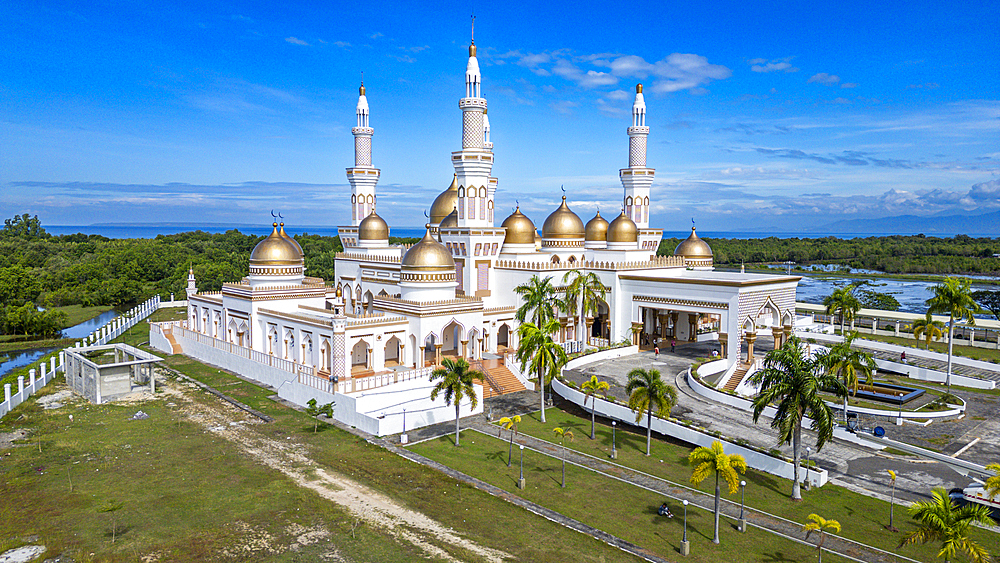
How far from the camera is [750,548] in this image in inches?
563

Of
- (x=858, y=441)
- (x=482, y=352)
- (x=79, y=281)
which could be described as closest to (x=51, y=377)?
(x=482, y=352)

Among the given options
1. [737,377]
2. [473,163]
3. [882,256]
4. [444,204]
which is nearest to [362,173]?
[444,204]

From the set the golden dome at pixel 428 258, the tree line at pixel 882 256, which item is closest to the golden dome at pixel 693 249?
the golden dome at pixel 428 258

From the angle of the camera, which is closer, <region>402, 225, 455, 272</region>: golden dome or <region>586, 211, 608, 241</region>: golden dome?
<region>402, 225, 455, 272</region>: golden dome

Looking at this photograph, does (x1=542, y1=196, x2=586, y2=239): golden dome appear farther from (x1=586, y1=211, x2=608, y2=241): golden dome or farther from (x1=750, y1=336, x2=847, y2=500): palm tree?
(x1=750, y1=336, x2=847, y2=500): palm tree

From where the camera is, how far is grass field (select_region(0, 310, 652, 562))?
14.0 metres

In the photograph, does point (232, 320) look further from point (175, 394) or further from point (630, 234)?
point (630, 234)

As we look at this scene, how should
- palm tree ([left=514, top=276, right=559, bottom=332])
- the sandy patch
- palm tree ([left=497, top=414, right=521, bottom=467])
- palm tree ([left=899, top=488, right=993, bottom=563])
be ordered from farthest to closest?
palm tree ([left=514, top=276, right=559, bottom=332]), palm tree ([left=497, top=414, right=521, bottom=467]), the sandy patch, palm tree ([left=899, top=488, right=993, bottom=563])

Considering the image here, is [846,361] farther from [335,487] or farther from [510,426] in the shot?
[335,487]

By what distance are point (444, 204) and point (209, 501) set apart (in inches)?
1037

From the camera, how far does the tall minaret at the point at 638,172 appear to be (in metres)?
40.9

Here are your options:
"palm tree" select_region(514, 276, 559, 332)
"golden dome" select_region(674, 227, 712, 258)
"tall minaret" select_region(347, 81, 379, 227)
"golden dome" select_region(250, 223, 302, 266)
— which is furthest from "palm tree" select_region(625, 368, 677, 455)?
"tall minaret" select_region(347, 81, 379, 227)

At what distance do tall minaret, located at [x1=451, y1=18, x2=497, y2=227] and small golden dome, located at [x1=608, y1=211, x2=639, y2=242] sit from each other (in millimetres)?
7741

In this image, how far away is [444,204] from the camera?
132ft
